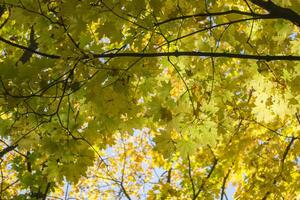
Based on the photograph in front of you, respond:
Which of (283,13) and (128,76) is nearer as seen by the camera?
(283,13)

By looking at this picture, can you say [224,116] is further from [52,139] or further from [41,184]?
[41,184]

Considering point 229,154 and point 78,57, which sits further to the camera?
point 229,154

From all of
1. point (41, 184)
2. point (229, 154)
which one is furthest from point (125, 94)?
point (229, 154)

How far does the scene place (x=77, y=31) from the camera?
9.45 ft

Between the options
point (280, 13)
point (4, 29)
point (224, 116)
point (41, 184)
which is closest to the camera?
point (280, 13)

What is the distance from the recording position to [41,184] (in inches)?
162

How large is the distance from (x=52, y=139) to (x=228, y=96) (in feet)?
5.33

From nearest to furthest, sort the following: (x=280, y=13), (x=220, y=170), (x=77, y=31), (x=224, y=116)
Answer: (x=280, y=13) → (x=77, y=31) → (x=224, y=116) → (x=220, y=170)

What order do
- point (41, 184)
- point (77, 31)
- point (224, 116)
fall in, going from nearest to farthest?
1. point (77, 31)
2. point (224, 116)
3. point (41, 184)

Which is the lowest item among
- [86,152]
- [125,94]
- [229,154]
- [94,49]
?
[86,152]

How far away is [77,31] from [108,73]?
394 mm

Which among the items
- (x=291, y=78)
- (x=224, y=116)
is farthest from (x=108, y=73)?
(x=291, y=78)

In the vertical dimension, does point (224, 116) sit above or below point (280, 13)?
above

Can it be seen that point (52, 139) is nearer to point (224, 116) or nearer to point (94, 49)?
point (94, 49)
